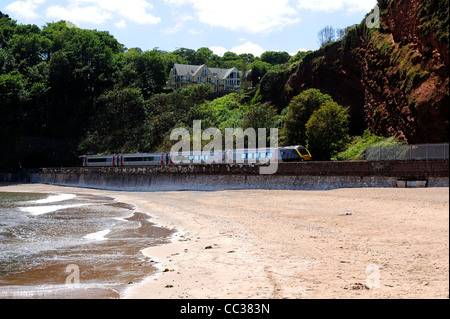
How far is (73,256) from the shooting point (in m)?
12.8

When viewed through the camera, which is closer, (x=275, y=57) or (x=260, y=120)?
(x=260, y=120)

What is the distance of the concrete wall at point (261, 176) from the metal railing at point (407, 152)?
1.83 ft

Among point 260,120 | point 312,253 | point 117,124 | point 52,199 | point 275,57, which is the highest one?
point 275,57

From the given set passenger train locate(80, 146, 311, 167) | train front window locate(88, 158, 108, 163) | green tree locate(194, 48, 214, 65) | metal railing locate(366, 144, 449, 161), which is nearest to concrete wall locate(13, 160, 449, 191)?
metal railing locate(366, 144, 449, 161)

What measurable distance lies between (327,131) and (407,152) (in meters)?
14.5

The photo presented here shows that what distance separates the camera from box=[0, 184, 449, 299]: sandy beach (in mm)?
7406

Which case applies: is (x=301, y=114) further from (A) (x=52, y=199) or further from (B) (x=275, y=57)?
(B) (x=275, y=57)

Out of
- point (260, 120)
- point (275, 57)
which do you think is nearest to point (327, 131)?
point (260, 120)

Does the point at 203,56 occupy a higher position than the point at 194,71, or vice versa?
the point at 203,56

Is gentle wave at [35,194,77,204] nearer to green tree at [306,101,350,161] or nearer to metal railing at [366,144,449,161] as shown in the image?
green tree at [306,101,350,161]

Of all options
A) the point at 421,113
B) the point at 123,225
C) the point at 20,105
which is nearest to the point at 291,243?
the point at 123,225

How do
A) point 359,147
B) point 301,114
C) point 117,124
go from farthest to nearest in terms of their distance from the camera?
1. point 117,124
2. point 301,114
3. point 359,147

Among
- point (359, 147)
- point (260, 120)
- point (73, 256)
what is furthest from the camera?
point (260, 120)

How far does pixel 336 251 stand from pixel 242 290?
4009mm
